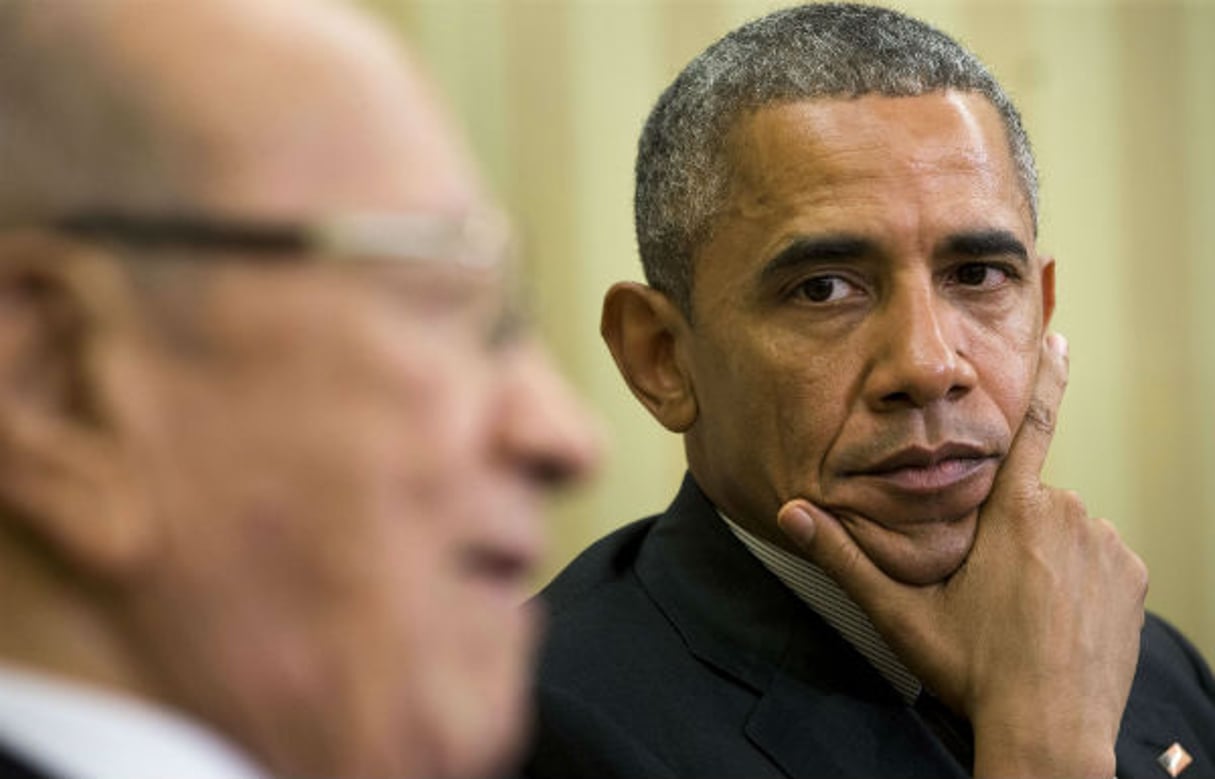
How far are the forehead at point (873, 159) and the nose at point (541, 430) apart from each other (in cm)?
103

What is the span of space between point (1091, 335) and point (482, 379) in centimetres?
316

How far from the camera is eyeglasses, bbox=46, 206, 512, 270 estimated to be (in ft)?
2.90

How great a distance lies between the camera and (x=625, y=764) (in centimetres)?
183

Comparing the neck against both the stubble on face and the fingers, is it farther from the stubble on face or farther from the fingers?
the fingers

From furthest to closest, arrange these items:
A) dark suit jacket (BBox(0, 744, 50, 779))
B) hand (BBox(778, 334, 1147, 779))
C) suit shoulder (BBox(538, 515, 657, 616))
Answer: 1. suit shoulder (BBox(538, 515, 657, 616))
2. hand (BBox(778, 334, 1147, 779))
3. dark suit jacket (BBox(0, 744, 50, 779))

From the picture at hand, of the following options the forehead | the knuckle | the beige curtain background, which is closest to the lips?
the knuckle

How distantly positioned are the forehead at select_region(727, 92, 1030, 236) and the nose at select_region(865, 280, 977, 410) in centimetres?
11

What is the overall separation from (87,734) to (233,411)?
0.62 feet

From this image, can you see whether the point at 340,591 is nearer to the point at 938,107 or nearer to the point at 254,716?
the point at 254,716

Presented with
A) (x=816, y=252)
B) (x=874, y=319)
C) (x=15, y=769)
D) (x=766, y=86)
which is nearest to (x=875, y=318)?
(x=874, y=319)

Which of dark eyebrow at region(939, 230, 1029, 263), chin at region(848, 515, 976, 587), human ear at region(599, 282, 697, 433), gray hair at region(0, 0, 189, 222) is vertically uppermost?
gray hair at region(0, 0, 189, 222)

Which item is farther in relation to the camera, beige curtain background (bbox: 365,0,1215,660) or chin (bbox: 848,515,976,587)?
beige curtain background (bbox: 365,0,1215,660)

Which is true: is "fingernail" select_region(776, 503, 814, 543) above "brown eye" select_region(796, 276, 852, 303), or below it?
below

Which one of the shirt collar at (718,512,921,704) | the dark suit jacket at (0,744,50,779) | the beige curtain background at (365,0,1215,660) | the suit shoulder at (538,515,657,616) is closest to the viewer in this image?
the dark suit jacket at (0,744,50,779)
